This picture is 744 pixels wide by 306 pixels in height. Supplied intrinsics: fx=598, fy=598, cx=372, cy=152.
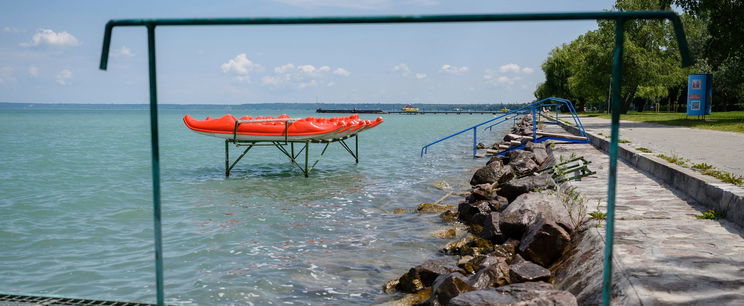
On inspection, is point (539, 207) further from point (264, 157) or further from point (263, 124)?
point (264, 157)

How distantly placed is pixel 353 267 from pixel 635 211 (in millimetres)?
3568

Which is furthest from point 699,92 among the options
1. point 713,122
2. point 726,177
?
point 726,177

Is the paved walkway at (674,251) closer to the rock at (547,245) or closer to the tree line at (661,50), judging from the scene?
the rock at (547,245)

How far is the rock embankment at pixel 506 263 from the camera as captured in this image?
14.5 feet

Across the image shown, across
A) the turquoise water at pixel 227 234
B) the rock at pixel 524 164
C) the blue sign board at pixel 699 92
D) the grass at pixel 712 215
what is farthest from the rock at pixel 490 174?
the blue sign board at pixel 699 92

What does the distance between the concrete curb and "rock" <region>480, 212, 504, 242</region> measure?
8.13ft

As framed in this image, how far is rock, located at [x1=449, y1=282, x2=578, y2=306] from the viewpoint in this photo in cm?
411

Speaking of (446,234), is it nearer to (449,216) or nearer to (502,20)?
(449,216)

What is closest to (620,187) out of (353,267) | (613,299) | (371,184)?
(353,267)

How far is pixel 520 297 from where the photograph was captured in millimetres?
4305

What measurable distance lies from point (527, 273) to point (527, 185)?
458cm

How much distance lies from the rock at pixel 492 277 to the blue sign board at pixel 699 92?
80.2ft

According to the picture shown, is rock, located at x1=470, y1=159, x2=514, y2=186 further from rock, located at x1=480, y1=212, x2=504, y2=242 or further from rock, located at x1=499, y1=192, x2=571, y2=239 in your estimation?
rock, located at x1=499, y1=192, x2=571, y2=239

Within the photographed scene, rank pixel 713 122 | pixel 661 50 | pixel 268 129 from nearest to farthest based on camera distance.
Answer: pixel 268 129 → pixel 713 122 → pixel 661 50
